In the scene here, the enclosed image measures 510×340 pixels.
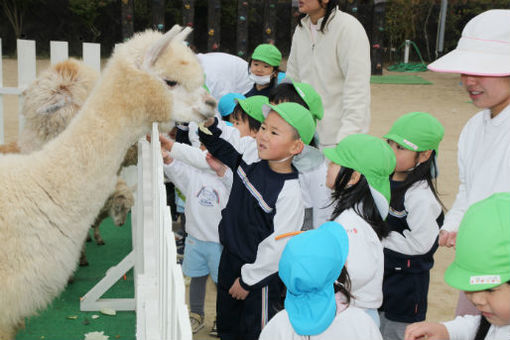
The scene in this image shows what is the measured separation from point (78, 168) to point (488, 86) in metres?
1.82

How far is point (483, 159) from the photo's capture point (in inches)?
94.3

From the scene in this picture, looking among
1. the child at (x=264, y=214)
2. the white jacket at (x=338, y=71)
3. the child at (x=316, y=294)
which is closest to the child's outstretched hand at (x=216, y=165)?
the child at (x=264, y=214)

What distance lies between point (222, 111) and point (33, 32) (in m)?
18.5

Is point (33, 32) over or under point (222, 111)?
over

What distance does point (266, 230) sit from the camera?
295 cm

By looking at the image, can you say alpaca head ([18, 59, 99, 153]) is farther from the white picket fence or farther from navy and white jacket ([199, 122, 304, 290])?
navy and white jacket ([199, 122, 304, 290])

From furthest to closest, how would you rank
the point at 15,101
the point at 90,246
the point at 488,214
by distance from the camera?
the point at 15,101 < the point at 90,246 < the point at 488,214

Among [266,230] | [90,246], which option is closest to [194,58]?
A: [266,230]

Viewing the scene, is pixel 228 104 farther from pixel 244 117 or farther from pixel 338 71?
pixel 338 71

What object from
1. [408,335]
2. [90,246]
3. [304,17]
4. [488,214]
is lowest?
[90,246]

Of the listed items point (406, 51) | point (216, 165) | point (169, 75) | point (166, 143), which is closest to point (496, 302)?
point (169, 75)

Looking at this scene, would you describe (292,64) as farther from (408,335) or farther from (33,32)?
(33,32)

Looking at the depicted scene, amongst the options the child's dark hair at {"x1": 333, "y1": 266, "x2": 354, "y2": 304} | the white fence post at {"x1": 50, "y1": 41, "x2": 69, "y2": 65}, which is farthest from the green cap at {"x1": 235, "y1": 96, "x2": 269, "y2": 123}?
the white fence post at {"x1": 50, "y1": 41, "x2": 69, "y2": 65}

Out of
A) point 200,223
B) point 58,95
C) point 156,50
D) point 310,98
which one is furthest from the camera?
point 200,223
